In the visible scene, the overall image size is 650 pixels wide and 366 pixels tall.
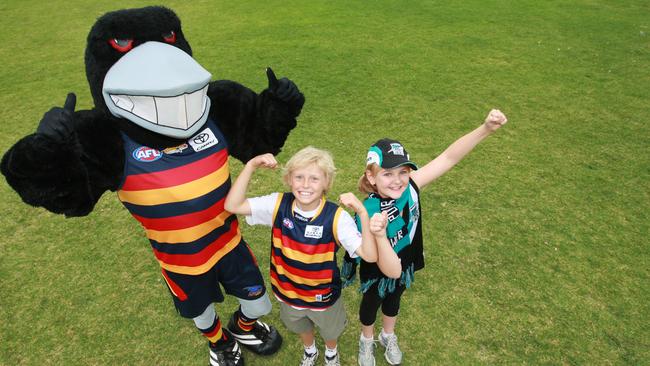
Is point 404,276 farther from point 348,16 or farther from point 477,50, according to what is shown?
point 348,16

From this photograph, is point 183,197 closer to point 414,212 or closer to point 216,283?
point 216,283

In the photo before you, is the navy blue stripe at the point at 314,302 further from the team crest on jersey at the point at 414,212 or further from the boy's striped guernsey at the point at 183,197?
the team crest on jersey at the point at 414,212

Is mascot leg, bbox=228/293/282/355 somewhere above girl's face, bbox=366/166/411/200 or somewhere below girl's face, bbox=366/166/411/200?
below

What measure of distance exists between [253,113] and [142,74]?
1.97 feet

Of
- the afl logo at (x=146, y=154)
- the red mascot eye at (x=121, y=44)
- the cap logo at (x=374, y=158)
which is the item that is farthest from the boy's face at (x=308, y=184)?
the red mascot eye at (x=121, y=44)

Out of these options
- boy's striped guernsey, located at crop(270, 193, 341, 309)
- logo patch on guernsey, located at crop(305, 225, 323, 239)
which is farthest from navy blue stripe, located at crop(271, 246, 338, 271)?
logo patch on guernsey, located at crop(305, 225, 323, 239)

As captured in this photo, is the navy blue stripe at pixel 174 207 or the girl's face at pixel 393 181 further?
the girl's face at pixel 393 181

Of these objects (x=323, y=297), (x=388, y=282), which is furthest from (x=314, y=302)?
(x=388, y=282)

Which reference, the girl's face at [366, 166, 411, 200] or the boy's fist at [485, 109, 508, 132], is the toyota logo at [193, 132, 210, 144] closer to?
the girl's face at [366, 166, 411, 200]

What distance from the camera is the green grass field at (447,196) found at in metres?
2.80

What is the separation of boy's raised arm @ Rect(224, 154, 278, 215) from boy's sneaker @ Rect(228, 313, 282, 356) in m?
1.00

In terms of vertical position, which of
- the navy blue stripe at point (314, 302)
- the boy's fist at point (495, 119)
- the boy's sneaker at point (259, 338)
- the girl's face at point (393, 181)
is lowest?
the boy's sneaker at point (259, 338)

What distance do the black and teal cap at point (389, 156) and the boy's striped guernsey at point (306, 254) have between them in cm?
29

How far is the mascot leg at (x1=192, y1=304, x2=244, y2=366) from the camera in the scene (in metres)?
2.49
